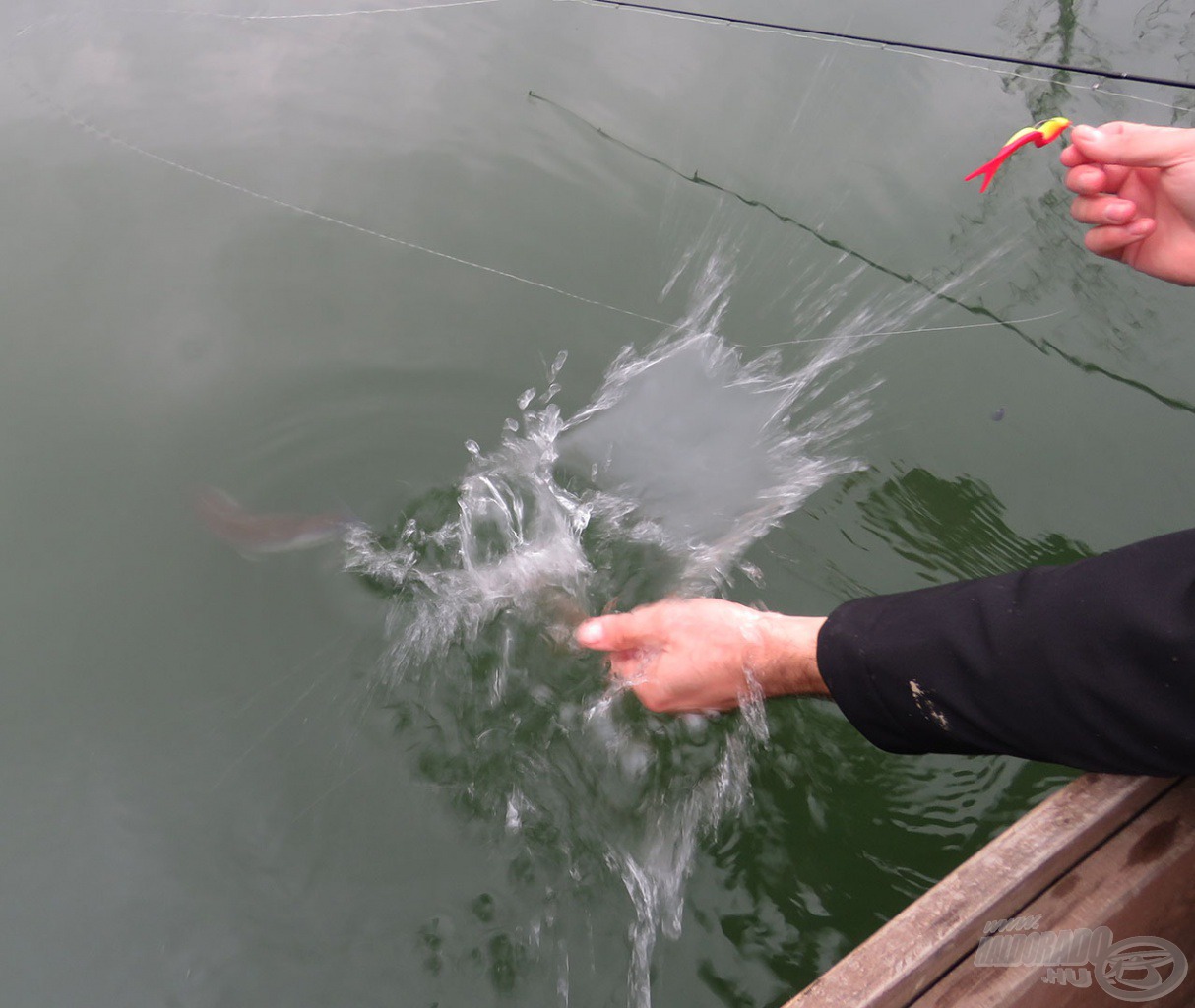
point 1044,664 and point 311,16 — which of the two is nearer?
point 1044,664

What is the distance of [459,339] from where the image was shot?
3.02 meters

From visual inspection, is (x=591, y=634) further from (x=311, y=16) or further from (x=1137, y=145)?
(x=311, y=16)

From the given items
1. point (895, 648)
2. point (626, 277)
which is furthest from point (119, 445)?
point (895, 648)

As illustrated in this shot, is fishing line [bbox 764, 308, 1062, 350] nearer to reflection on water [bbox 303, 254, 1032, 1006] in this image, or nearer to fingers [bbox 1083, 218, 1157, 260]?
reflection on water [bbox 303, 254, 1032, 1006]

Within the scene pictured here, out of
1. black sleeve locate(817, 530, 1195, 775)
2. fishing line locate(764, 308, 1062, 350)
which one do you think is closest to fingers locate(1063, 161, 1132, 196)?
black sleeve locate(817, 530, 1195, 775)

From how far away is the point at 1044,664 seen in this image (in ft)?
4.31

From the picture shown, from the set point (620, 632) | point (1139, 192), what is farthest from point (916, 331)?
point (620, 632)

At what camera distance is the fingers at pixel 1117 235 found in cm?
170

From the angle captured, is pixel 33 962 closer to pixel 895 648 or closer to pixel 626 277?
pixel 895 648

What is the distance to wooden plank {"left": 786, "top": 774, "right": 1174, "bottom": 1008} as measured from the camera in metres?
1.30

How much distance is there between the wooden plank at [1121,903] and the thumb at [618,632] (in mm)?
1016

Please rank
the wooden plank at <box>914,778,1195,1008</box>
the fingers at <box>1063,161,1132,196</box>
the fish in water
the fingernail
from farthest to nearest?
the fish in water → the fingernail → the fingers at <box>1063,161,1132,196</box> → the wooden plank at <box>914,778,1195,1008</box>

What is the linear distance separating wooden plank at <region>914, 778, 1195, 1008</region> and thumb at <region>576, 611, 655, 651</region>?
102cm

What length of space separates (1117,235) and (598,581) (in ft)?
5.21
